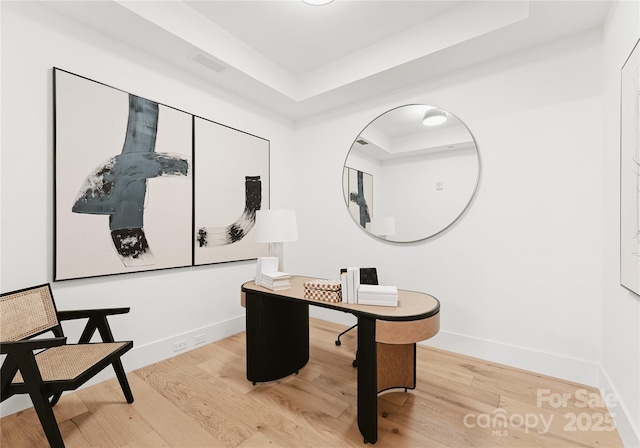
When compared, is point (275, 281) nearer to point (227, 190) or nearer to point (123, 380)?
point (123, 380)

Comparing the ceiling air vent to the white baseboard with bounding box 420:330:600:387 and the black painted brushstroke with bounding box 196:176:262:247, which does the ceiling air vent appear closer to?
the black painted brushstroke with bounding box 196:176:262:247

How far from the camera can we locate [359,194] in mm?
3412

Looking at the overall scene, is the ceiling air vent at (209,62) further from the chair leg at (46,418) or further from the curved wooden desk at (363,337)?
the chair leg at (46,418)

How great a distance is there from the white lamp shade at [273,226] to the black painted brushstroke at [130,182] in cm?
103

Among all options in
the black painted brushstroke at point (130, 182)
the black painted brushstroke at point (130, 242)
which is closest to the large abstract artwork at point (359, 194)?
the black painted brushstroke at point (130, 182)

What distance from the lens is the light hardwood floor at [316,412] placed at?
168cm

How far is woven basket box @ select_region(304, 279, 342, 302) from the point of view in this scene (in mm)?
1908

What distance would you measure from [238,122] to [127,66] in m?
1.12

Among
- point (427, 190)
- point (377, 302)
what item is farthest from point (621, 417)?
point (427, 190)

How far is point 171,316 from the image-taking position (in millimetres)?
2734

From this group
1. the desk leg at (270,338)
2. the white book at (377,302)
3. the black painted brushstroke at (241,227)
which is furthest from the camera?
the black painted brushstroke at (241,227)

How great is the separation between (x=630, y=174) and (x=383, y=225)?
1.93 m

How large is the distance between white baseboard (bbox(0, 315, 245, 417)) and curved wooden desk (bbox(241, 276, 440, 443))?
35.1 inches

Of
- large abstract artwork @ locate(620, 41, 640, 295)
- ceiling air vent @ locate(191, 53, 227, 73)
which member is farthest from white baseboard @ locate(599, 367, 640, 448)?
ceiling air vent @ locate(191, 53, 227, 73)
